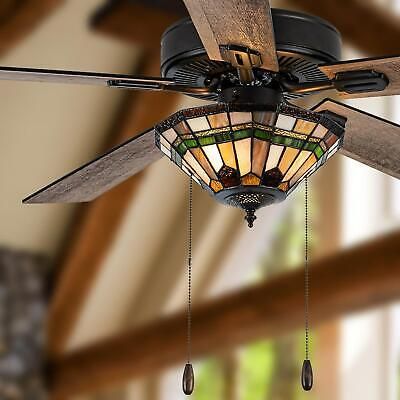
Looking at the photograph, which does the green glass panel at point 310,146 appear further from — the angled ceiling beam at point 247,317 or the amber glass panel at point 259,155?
the angled ceiling beam at point 247,317

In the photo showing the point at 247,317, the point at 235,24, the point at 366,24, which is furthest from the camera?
the point at 247,317

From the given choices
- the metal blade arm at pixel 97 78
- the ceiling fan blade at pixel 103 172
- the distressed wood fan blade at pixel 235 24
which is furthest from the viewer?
the ceiling fan blade at pixel 103 172

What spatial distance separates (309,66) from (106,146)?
13.5 feet

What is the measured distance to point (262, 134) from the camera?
2066mm

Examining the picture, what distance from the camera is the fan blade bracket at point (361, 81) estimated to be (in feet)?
6.99

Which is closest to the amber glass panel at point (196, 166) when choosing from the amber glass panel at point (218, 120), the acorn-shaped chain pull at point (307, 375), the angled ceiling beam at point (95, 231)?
the amber glass panel at point (218, 120)

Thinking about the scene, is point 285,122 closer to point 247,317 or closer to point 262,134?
point 262,134

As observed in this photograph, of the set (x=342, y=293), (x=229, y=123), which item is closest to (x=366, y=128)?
(x=229, y=123)

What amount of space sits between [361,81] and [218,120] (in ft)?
1.08

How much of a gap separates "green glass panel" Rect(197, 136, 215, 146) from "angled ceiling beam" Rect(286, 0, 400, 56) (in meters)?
2.63

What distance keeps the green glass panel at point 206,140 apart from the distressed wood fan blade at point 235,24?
0.18m

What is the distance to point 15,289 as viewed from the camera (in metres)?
6.68

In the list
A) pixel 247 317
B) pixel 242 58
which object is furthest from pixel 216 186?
pixel 247 317

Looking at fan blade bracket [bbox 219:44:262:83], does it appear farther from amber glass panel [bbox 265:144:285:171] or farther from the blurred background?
the blurred background
